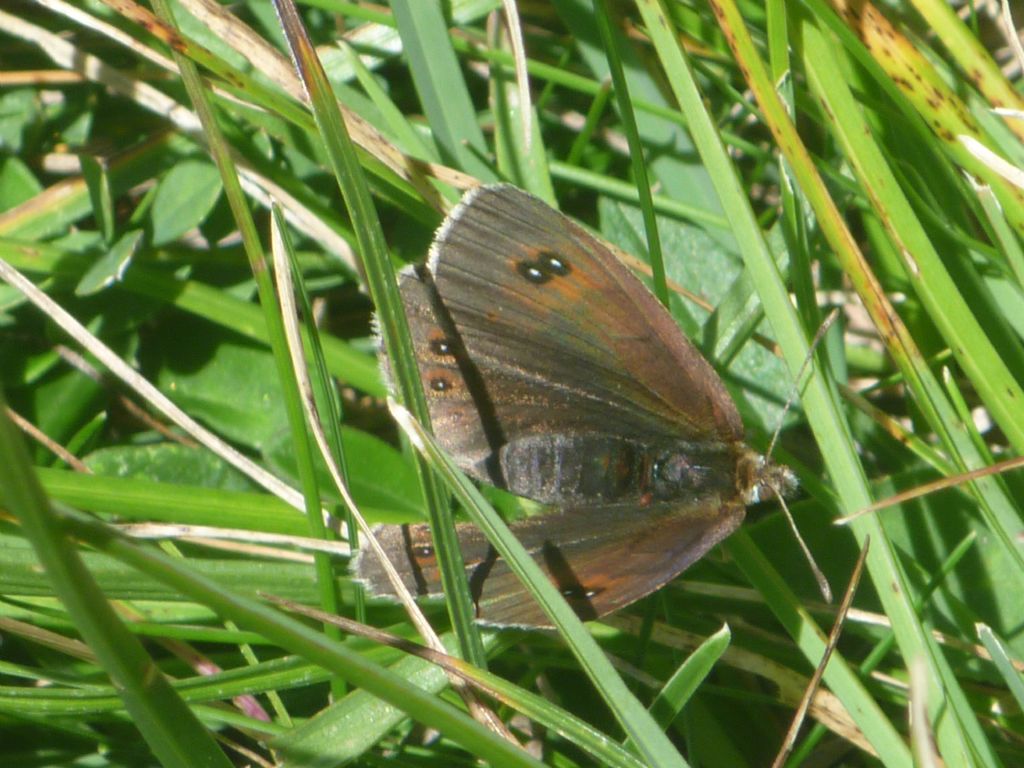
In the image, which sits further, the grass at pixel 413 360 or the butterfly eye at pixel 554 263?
the butterfly eye at pixel 554 263

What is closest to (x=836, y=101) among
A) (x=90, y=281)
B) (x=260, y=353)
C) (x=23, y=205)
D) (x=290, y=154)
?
(x=290, y=154)

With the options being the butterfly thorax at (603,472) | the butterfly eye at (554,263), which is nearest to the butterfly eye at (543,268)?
the butterfly eye at (554,263)

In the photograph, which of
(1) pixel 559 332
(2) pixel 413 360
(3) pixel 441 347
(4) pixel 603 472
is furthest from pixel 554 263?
(2) pixel 413 360

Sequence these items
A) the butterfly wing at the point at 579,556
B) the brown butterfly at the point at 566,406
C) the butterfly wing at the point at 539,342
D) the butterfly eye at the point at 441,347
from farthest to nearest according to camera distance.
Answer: the butterfly eye at the point at 441,347
the butterfly wing at the point at 539,342
the brown butterfly at the point at 566,406
the butterfly wing at the point at 579,556

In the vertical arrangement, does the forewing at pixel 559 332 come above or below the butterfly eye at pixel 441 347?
above

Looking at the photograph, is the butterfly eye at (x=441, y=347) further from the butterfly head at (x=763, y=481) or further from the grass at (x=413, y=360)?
the butterfly head at (x=763, y=481)

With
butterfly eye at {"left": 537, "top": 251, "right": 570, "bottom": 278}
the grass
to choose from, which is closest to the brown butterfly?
butterfly eye at {"left": 537, "top": 251, "right": 570, "bottom": 278}

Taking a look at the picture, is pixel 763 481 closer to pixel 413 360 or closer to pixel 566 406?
pixel 566 406

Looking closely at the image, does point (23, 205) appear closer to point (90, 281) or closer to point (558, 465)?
point (90, 281)
